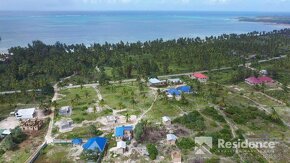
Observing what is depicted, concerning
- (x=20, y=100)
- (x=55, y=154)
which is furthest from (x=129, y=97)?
(x=55, y=154)

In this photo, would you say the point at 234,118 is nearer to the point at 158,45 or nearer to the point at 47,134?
the point at 47,134

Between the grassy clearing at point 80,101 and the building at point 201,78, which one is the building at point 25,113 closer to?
the grassy clearing at point 80,101

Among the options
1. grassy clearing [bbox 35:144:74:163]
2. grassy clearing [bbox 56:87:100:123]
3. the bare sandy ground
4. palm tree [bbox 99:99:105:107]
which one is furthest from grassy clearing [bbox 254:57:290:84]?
the bare sandy ground

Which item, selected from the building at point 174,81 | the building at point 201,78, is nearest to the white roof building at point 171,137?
the building at point 174,81

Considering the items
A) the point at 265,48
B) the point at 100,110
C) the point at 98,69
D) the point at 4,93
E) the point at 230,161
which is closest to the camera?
the point at 230,161

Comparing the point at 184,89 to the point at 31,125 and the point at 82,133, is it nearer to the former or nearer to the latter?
the point at 82,133

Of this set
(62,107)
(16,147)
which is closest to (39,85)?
(62,107)
